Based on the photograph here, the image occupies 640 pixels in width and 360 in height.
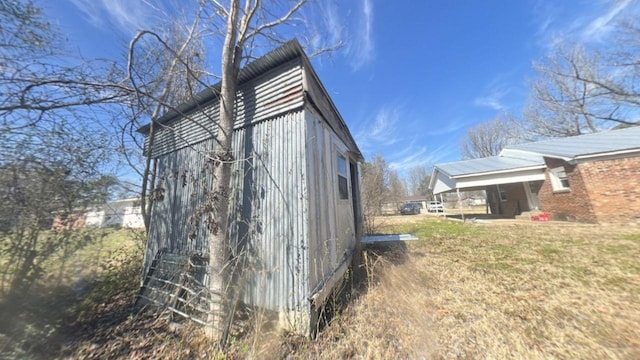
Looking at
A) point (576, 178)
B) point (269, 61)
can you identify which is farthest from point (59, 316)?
point (576, 178)

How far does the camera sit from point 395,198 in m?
28.9

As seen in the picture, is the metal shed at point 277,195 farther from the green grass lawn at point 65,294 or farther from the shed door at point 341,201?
the green grass lawn at point 65,294

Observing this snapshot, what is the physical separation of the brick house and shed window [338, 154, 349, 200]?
10250mm

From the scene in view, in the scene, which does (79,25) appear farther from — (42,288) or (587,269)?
(587,269)

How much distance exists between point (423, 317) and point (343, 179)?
3.31 metres

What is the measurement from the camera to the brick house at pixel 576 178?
318 inches

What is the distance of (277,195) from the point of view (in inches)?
127

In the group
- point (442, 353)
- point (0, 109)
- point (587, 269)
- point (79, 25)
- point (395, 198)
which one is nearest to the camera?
point (442, 353)

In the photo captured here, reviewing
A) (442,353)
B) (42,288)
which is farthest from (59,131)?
(442,353)

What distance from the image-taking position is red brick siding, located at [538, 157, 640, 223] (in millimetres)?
7941

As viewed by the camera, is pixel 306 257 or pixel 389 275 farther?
pixel 389 275

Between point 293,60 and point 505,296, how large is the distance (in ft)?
17.3

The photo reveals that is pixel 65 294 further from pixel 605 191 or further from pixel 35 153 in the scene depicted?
pixel 605 191

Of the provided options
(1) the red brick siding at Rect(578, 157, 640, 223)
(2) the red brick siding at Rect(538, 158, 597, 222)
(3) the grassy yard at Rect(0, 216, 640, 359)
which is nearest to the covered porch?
(2) the red brick siding at Rect(538, 158, 597, 222)
